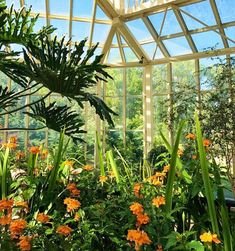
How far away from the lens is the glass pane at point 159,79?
1195 cm

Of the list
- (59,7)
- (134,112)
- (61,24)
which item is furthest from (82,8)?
(134,112)

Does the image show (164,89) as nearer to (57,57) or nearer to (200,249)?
(57,57)

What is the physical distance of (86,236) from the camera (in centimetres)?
129

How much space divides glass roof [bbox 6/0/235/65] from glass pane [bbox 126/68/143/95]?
106cm

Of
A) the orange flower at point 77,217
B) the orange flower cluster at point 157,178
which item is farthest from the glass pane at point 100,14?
the orange flower at point 77,217

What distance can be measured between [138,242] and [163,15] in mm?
9836

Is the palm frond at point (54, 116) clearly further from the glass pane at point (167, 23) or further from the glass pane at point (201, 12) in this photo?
the glass pane at point (167, 23)

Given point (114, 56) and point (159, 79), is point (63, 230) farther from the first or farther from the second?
point (114, 56)

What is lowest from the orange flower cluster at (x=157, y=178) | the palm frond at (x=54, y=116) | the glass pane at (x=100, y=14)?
the orange flower cluster at (x=157, y=178)

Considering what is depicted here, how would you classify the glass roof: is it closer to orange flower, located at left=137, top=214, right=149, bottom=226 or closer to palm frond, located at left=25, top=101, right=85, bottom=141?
palm frond, located at left=25, top=101, right=85, bottom=141

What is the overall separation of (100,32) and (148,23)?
5.46 feet

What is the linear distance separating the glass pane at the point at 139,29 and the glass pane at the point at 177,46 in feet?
2.23

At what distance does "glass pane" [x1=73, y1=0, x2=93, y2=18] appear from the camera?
9.65m

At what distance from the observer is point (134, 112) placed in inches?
498
